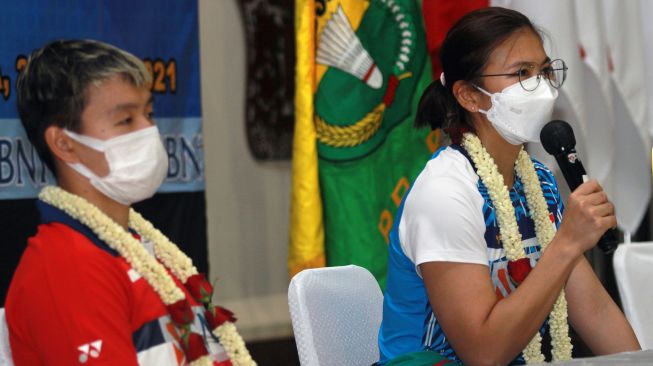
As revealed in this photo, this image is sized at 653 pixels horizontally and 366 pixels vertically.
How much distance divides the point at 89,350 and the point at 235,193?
2333 millimetres

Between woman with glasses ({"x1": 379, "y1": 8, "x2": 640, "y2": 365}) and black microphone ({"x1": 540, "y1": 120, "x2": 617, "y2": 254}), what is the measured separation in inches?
→ 1.0

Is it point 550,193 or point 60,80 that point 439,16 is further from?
point 60,80

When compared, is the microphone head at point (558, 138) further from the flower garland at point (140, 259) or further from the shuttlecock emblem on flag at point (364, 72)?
the shuttlecock emblem on flag at point (364, 72)

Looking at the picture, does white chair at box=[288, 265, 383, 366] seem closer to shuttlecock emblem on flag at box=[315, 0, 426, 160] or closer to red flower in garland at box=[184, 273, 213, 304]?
red flower in garland at box=[184, 273, 213, 304]

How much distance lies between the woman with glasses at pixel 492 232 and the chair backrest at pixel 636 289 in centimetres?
12

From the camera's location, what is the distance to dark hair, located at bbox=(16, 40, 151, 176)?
1420 mm

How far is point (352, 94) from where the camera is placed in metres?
3.18

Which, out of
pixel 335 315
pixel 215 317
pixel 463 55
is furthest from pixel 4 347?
pixel 463 55

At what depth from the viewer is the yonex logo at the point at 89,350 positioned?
51.1 inches

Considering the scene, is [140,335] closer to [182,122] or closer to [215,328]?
[215,328]

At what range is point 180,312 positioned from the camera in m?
1.46

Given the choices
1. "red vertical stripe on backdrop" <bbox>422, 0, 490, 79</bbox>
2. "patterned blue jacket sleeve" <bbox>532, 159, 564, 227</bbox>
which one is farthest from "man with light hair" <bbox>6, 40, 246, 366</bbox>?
"red vertical stripe on backdrop" <bbox>422, 0, 490, 79</bbox>

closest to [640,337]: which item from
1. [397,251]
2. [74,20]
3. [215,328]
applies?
[397,251]

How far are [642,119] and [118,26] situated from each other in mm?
1735
